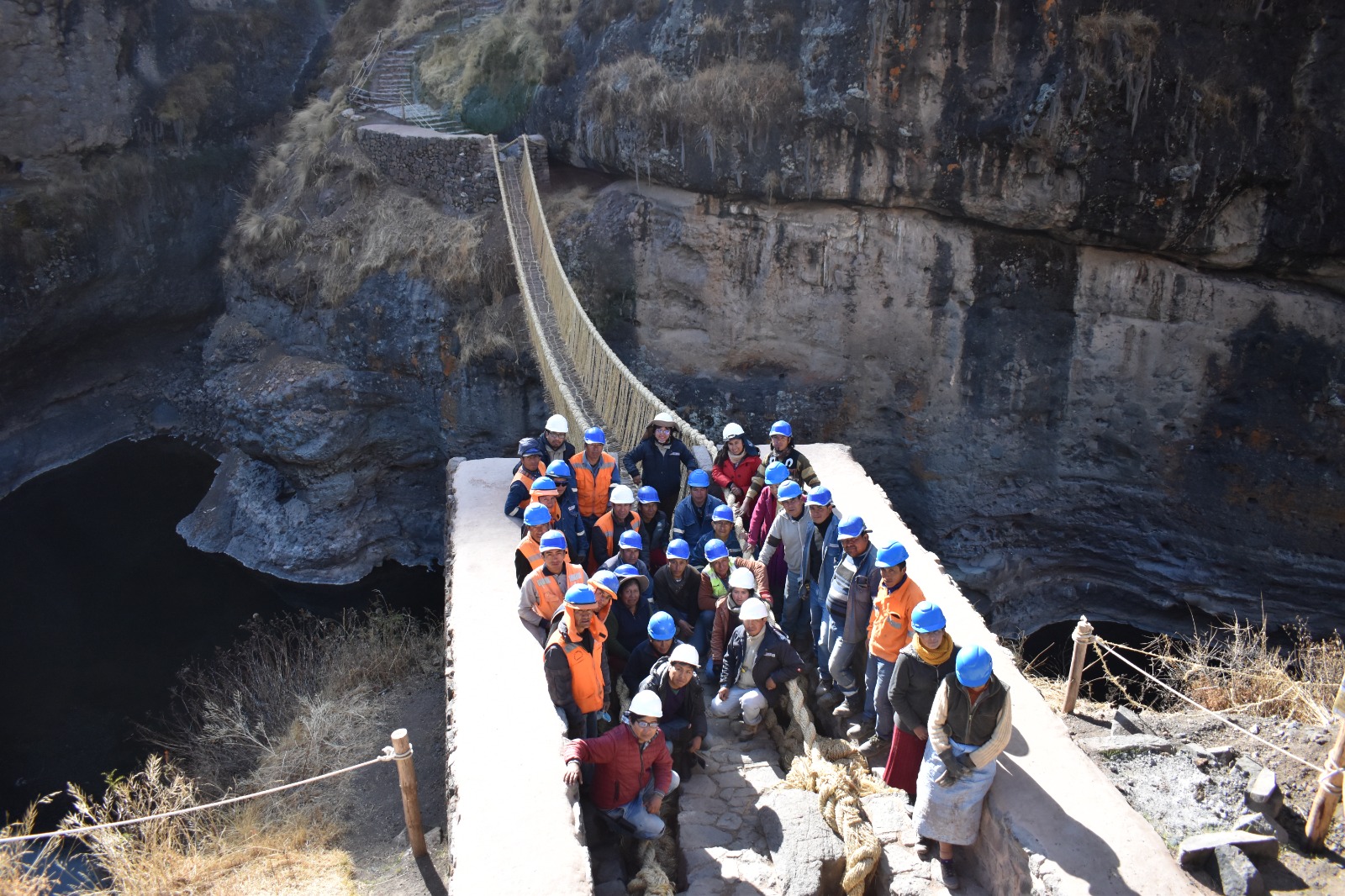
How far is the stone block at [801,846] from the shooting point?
15.3 feet

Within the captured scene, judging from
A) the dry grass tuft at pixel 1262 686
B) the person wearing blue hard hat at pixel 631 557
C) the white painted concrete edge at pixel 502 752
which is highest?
the person wearing blue hard hat at pixel 631 557

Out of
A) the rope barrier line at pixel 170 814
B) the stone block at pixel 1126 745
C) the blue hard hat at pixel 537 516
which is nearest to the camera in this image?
the rope barrier line at pixel 170 814

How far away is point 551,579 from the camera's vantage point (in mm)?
5715

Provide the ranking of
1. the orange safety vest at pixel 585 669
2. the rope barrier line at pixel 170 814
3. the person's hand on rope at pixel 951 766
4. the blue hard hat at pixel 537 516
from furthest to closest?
the blue hard hat at pixel 537 516 < the orange safety vest at pixel 585 669 < the rope barrier line at pixel 170 814 < the person's hand on rope at pixel 951 766

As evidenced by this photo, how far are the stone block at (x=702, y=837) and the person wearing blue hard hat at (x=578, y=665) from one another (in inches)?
28.0

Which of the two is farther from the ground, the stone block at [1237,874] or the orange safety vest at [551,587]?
the orange safety vest at [551,587]

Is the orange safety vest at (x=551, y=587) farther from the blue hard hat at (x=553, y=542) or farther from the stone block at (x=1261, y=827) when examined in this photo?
the stone block at (x=1261, y=827)

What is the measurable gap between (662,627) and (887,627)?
122 centimetres

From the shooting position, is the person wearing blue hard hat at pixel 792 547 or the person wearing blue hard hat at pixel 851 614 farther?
the person wearing blue hard hat at pixel 792 547

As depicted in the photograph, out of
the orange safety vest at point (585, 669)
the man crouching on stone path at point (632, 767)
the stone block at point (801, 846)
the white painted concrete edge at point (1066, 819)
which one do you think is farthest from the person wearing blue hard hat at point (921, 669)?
the orange safety vest at point (585, 669)

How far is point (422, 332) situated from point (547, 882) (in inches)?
491

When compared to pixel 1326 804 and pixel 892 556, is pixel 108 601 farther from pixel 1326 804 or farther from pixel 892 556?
pixel 1326 804

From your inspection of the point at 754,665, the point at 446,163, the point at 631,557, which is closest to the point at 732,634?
the point at 754,665

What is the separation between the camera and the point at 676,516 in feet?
21.6
